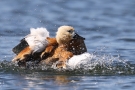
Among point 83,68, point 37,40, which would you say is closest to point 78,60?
point 83,68

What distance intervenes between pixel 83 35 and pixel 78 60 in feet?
18.4

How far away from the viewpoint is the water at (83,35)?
12203mm

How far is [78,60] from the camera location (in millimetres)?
12352

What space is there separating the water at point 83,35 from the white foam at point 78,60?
0.24m

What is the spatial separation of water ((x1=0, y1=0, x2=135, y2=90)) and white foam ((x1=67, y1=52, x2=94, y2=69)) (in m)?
0.24

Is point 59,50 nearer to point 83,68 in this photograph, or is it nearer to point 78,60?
point 83,68

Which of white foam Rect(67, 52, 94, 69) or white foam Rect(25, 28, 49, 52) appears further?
white foam Rect(25, 28, 49, 52)

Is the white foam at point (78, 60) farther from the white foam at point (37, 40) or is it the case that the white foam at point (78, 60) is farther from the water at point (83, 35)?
the white foam at point (37, 40)

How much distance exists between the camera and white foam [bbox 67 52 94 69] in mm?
12242

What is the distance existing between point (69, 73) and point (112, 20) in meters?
7.70

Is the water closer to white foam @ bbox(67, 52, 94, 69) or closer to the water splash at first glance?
the water splash

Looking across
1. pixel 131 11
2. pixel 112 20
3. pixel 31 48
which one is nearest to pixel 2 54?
pixel 31 48

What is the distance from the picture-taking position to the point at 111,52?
619 inches

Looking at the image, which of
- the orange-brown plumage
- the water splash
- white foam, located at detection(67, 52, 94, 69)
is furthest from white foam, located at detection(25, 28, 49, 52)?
white foam, located at detection(67, 52, 94, 69)
